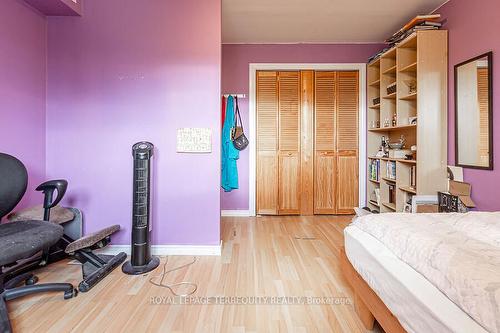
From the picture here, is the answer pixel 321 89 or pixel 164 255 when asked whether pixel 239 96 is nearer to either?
pixel 321 89

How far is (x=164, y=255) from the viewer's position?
2.63m

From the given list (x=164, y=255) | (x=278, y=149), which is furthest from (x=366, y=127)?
(x=164, y=255)

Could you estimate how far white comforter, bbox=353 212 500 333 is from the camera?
854 millimetres

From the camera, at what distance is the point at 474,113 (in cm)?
245

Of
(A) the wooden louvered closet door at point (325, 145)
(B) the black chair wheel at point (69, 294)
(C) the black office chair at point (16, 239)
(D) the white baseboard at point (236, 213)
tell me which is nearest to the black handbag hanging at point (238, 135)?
(D) the white baseboard at point (236, 213)

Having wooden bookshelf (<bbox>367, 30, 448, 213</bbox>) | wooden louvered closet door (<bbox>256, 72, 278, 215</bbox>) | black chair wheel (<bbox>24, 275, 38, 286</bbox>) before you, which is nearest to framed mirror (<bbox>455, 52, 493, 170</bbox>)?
wooden bookshelf (<bbox>367, 30, 448, 213</bbox>)

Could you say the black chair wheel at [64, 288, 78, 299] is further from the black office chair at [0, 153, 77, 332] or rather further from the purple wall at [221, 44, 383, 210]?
the purple wall at [221, 44, 383, 210]

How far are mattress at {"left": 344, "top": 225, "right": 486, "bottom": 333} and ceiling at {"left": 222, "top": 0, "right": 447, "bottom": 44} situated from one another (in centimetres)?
254

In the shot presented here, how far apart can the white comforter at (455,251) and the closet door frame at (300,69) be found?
7.93ft

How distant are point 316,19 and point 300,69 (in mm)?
860

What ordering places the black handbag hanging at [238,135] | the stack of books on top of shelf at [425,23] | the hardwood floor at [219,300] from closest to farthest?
the hardwood floor at [219,300], the stack of books on top of shelf at [425,23], the black handbag hanging at [238,135]

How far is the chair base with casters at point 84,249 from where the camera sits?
2043 mm

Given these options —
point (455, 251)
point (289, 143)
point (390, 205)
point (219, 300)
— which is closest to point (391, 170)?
point (390, 205)

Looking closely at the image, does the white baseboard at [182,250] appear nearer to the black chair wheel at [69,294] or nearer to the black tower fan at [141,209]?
the black tower fan at [141,209]
